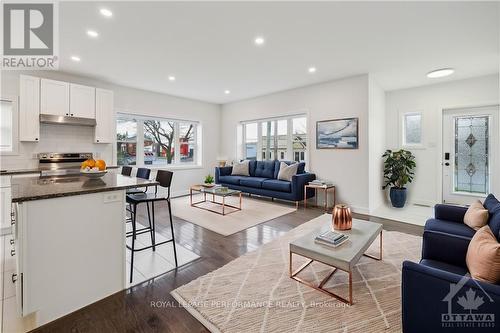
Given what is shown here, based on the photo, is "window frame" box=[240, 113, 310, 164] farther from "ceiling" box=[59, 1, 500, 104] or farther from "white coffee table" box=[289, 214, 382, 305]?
"white coffee table" box=[289, 214, 382, 305]

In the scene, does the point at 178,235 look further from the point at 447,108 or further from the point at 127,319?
the point at 447,108

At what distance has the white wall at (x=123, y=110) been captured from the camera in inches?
159

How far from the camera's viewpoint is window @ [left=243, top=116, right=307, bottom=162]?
5.96 m

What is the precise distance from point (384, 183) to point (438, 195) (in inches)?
42.1

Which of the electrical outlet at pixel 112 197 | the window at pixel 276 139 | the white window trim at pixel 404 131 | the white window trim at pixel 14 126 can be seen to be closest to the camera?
the electrical outlet at pixel 112 197

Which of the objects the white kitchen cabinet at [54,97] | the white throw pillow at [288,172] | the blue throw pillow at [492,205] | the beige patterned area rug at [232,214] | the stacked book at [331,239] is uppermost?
the white kitchen cabinet at [54,97]

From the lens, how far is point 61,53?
3.57 m

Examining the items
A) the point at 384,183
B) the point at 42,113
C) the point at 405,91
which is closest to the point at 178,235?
the point at 42,113

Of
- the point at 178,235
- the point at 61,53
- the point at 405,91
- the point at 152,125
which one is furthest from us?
the point at 152,125

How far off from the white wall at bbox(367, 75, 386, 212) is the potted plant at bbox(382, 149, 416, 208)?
178 millimetres

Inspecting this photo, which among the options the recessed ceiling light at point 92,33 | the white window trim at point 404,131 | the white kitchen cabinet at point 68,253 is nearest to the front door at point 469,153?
the white window trim at point 404,131

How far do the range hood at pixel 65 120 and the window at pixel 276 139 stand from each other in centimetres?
399

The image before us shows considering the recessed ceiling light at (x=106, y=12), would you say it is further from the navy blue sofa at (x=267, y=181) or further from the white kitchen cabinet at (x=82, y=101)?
the navy blue sofa at (x=267, y=181)

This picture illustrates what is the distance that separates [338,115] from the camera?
493cm
